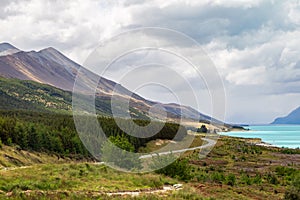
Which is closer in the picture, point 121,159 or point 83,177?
point 83,177

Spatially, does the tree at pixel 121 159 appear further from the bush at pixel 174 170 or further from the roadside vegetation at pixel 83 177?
the bush at pixel 174 170

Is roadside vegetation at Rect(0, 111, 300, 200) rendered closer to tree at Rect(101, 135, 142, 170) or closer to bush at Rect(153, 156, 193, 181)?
bush at Rect(153, 156, 193, 181)

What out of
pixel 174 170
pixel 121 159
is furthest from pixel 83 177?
pixel 174 170

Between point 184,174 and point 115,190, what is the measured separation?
2011 centimetres

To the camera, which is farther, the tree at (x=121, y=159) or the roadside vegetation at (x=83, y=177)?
the tree at (x=121, y=159)

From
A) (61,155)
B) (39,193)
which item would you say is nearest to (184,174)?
(39,193)

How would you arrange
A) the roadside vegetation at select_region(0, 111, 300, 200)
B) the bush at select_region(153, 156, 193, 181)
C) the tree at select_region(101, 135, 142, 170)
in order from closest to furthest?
the roadside vegetation at select_region(0, 111, 300, 200), the bush at select_region(153, 156, 193, 181), the tree at select_region(101, 135, 142, 170)

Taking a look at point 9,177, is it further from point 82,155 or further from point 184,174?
point 82,155

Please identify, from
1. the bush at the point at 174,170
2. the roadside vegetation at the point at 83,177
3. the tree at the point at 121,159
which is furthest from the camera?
the tree at the point at 121,159

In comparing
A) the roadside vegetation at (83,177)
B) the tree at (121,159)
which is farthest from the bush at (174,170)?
the tree at (121,159)

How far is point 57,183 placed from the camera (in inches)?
1411

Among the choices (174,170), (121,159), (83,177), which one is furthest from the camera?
(121,159)

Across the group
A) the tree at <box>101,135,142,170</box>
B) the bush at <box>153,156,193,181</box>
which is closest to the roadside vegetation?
the bush at <box>153,156,193,181</box>

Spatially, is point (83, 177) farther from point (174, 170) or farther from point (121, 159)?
point (174, 170)
